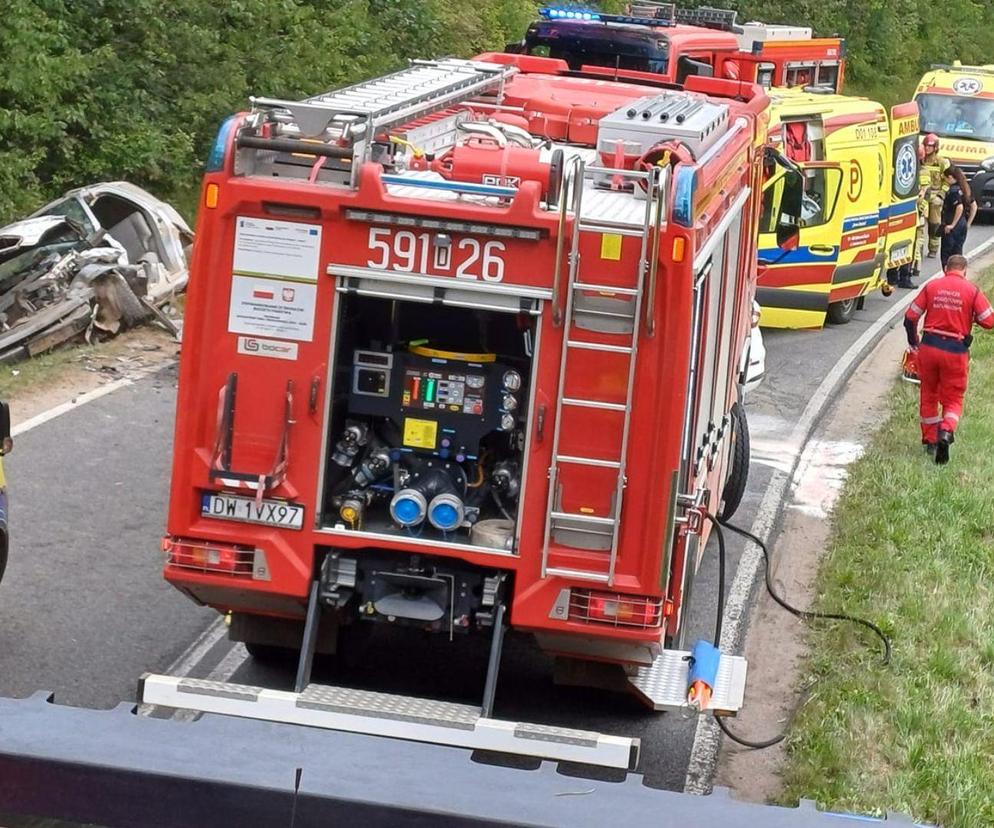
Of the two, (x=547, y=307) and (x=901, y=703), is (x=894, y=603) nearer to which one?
(x=901, y=703)

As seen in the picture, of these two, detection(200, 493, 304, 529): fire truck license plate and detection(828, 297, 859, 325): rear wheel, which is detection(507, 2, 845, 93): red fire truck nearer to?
detection(828, 297, 859, 325): rear wheel

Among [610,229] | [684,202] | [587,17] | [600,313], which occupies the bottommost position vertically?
[600,313]

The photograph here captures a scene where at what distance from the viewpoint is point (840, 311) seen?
20.4m

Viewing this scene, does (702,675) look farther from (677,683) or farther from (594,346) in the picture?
(594,346)

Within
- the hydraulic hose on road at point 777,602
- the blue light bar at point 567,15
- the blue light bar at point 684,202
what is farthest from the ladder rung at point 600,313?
the blue light bar at point 567,15

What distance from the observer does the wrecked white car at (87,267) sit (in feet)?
49.9

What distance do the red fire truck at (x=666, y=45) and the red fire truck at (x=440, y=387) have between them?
7.93 meters

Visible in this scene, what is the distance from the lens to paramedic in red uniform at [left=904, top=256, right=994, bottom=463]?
13.1 metres

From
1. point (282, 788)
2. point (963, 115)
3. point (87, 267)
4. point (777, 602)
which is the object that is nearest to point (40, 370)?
point (87, 267)

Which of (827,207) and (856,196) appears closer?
(827,207)

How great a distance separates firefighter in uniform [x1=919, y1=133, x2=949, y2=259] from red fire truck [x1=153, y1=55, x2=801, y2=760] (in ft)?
56.2

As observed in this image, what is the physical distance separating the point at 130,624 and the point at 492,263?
3.50 metres

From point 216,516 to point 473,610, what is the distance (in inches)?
47.5

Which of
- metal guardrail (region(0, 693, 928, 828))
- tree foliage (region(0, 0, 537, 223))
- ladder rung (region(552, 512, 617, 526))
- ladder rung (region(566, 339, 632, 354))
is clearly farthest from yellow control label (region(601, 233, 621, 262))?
tree foliage (region(0, 0, 537, 223))
